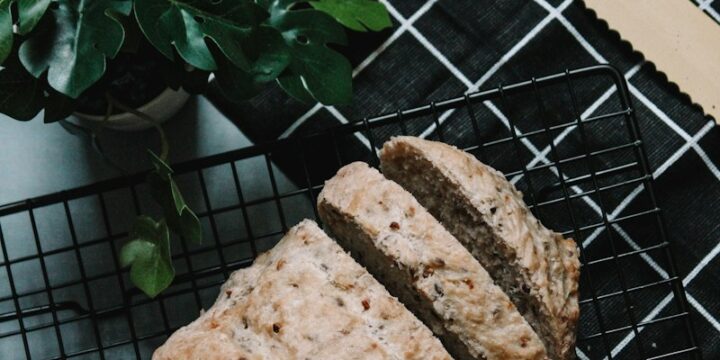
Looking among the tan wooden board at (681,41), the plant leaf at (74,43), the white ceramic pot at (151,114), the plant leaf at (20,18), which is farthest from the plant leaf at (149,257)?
the tan wooden board at (681,41)

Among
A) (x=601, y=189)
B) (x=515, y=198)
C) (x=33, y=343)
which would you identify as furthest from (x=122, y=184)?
(x=601, y=189)

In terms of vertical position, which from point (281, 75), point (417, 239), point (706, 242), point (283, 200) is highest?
point (281, 75)

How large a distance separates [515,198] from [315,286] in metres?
0.43

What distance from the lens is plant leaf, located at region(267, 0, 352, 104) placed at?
1908 mm

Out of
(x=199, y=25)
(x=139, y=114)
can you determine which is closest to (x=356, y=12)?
(x=199, y=25)

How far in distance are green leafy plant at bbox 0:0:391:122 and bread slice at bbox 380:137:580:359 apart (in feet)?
0.78

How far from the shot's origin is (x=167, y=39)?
5.64 ft

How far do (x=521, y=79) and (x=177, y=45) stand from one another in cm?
88

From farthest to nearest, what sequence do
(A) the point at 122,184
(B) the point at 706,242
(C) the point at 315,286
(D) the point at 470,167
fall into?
1. (B) the point at 706,242
2. (A) the point at 122,184
3. (D) the point at 470,167
4. (C) the point at 315,286

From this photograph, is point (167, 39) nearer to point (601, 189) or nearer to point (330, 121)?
point (330, 121)

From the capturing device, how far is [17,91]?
1779 mm

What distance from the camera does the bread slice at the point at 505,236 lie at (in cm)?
178

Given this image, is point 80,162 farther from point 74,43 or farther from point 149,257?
point 74,43

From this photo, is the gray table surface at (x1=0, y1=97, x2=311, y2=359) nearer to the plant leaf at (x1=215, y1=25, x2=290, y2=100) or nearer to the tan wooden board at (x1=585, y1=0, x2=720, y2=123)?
the plant leaf at (x1=215, y1=25, x2=290, y2=100)
